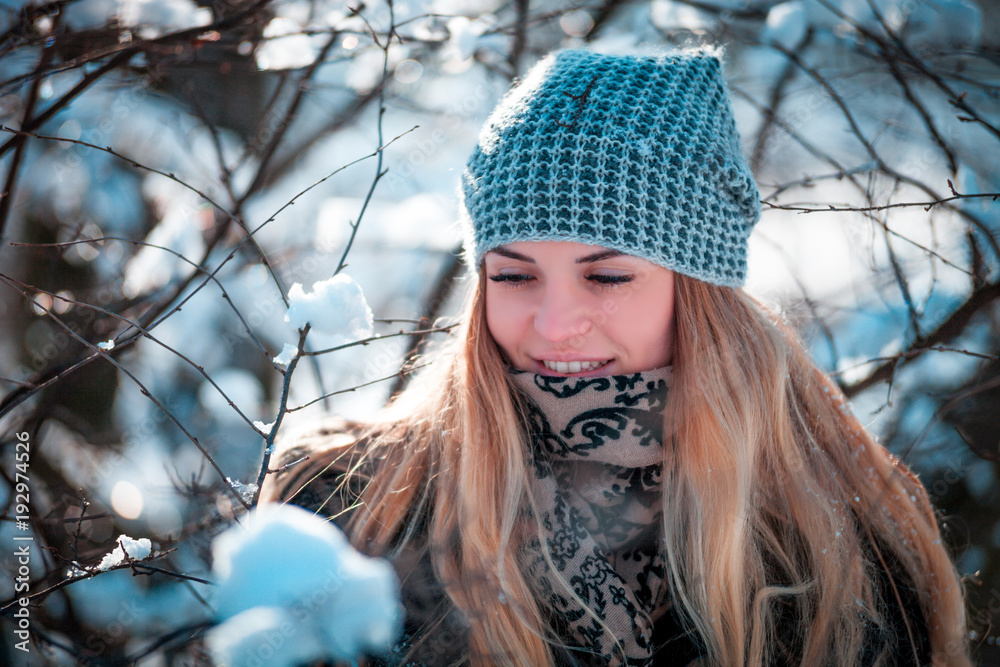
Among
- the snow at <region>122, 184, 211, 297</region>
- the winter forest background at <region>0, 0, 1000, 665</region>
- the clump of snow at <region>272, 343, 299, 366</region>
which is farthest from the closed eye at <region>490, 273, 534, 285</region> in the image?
the snow at <region>122, 184, 211, 297</region>

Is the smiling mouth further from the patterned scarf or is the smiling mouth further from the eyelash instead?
the eyelash

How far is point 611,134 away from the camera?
5.20 feet

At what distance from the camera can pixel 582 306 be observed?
5.37 feet

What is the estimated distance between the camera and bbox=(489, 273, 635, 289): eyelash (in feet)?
5.39

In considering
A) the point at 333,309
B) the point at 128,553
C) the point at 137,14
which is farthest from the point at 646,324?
the point at 137,14

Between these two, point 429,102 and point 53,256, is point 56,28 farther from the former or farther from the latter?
point 429,102

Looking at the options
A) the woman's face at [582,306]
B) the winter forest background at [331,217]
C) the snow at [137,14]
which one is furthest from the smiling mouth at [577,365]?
the snow at [137,14]

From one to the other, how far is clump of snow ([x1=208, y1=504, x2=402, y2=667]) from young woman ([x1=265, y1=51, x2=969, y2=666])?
74 cm

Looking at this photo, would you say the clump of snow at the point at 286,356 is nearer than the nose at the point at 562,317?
Yes

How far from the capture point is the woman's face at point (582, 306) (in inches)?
64.2

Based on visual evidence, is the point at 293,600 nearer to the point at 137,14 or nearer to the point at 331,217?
the point at 137,14

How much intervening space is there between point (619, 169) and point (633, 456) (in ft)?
2.53

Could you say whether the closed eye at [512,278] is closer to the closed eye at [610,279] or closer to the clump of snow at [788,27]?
the closed eye at [610,279]

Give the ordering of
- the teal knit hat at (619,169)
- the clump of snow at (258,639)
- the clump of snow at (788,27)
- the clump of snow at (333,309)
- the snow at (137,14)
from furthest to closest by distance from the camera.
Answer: the clump of snow at (788,27) → the snow at (137,14) → the teal knit hat at (619,169) → the clump of snow at (333,309) → the clump of snow at (258,639)
